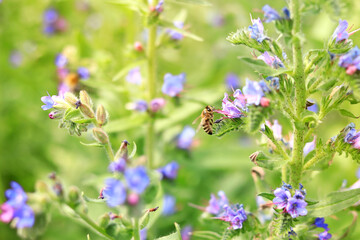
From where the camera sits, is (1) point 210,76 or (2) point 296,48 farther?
(1) point 210,76

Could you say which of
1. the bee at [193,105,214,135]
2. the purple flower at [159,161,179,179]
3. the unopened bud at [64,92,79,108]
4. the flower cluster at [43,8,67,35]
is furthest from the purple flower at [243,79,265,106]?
the flower cluster at [43,8,67,35]

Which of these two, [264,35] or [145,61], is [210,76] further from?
[264,35]

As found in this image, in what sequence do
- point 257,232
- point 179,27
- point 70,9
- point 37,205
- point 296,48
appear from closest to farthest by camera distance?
point 296,48
point 257,232
point 37,205
point 179,27
point 70,9

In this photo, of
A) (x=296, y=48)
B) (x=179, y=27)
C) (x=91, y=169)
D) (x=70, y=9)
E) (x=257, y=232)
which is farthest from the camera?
(x=70, y=9)

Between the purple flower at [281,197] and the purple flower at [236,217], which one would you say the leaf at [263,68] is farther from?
the purple flower at [236,217]

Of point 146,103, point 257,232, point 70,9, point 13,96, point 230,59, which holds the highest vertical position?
point 70,9

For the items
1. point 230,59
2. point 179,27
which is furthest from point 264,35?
point 230,59

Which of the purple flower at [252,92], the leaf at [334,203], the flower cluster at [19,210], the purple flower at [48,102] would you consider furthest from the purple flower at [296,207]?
the flower cluster at [19,210]
